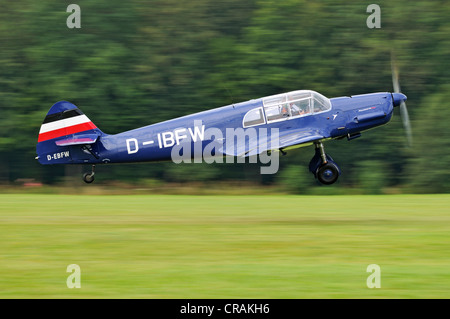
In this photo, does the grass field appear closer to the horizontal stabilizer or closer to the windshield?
the horizontal stabilizer

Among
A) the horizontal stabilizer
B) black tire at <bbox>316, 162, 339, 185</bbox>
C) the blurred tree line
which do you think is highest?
the blurred tree line

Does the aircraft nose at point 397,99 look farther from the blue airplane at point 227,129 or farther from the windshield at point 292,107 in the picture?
the windshield at point 292,107

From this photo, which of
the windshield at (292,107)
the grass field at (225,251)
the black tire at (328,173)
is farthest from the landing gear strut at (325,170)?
the grass field at (225,251)

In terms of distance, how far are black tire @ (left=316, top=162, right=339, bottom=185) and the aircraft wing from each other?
2.46 ft

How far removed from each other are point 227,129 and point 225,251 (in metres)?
4.13

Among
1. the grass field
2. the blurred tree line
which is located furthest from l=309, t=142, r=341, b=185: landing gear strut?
the blurred tree line

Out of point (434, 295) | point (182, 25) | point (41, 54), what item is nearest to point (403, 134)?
point (182, 25)

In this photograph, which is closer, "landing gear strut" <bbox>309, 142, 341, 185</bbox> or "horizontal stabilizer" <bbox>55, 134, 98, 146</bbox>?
"landing gear strut" <bbox>309, 142, 341, 185</bbox>

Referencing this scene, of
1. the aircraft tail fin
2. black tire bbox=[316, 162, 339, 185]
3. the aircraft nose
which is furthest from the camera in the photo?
the aircraft nose

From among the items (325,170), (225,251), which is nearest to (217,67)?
(325,170)

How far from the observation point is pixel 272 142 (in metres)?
16.0

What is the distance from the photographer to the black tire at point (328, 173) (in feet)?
53.5

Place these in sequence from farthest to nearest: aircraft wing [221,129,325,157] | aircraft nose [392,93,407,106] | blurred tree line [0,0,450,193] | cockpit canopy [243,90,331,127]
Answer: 1. blurred tree line [0,0,450,193]
2. aircraft nose [392,93,407,106]
3. cockpit canopy [243,90,331,127]
4. aircraft wing [221,129,325,157]

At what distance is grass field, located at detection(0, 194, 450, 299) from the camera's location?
35.0ft
